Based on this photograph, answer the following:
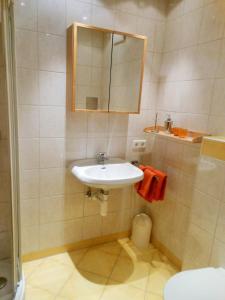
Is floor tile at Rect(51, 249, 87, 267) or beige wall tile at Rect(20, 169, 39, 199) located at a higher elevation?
beige wall tile at Rect(20, 169, 39, 199)

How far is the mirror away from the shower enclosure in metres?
0.47

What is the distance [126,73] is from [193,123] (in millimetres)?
696

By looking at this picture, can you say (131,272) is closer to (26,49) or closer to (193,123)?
(193,123)

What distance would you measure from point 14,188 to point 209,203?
1248mm

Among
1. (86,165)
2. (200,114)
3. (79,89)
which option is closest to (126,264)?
(86,165)

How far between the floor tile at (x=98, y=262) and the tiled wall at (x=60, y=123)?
0.18 m

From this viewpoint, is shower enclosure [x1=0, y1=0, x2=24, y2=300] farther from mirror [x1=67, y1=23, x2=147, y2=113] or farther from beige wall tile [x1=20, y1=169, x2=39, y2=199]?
mirror [x1=67, y1=23, x2=147, y2=113]

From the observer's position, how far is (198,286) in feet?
3.97

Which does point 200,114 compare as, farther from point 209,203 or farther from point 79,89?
point 79,89

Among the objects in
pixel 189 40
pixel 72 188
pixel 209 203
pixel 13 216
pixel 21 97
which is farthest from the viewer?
pixel 72 188

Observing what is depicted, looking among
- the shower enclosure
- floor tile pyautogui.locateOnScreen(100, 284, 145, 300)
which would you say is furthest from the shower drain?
floor tile pyautogui.locateOnScreen(100, 284, 145, 300)

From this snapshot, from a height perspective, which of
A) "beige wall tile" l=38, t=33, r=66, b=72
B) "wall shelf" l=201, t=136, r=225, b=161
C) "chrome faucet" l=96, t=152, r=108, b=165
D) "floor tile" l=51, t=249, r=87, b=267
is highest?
"beige wall tile" l=38, t=33, r=66, b=72

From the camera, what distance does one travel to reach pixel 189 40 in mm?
1776

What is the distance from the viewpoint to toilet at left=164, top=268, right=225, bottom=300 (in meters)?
1.14
